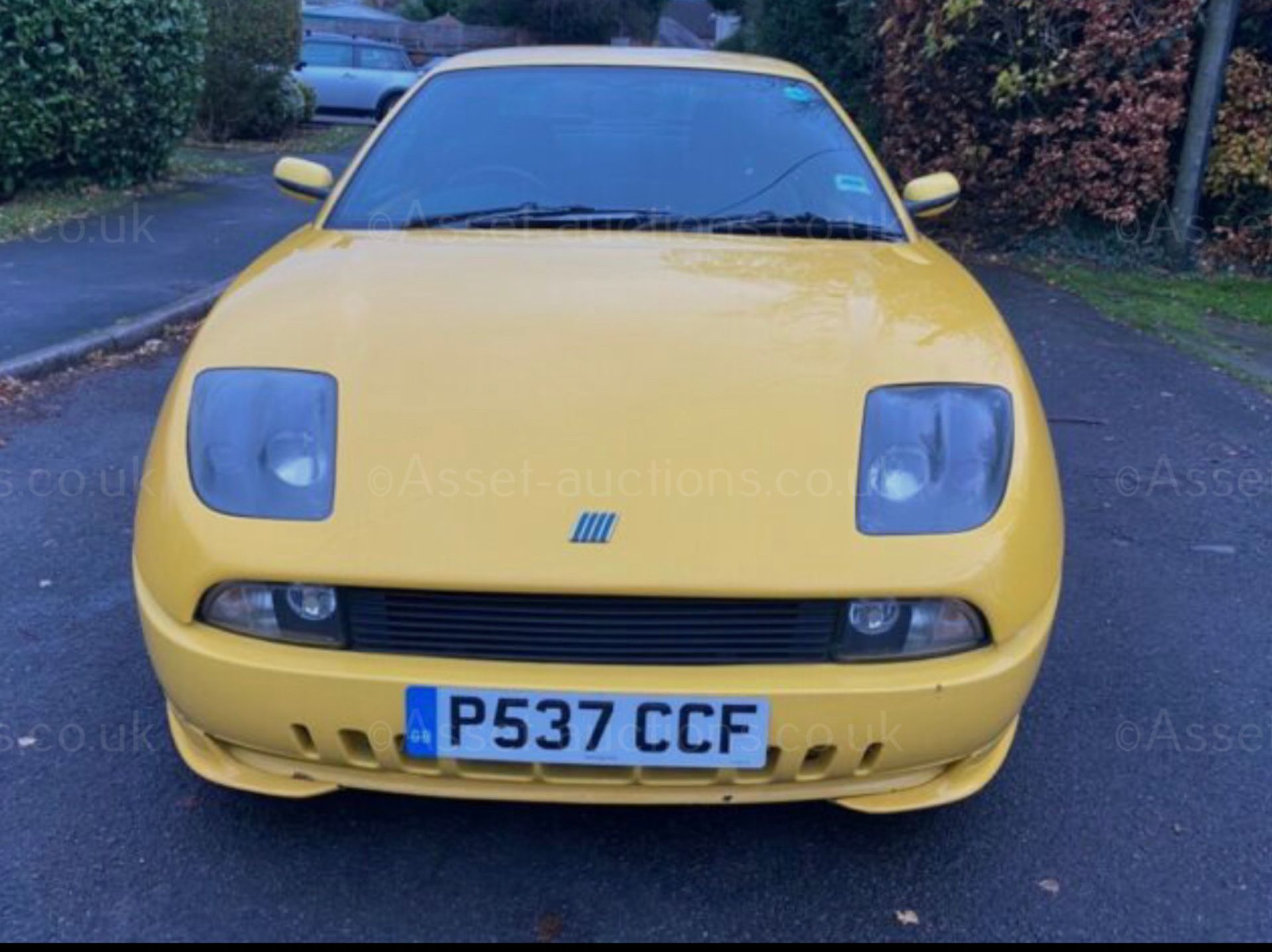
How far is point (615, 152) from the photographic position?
3189 millimetres

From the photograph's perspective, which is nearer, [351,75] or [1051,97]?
[1051,97]

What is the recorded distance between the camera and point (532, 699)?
1.84m

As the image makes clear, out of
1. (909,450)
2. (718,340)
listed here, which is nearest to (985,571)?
(909,450)

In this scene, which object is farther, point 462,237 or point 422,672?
point 462,237

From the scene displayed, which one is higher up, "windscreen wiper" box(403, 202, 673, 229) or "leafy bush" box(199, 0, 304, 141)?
"windscreen wiper" box(403, 202, 673, 229)

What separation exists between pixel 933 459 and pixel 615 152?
5.10 ft

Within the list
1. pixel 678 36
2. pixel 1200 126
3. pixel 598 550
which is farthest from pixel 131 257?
pixel 678 36

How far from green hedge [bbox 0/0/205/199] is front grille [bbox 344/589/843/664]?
27.5ft

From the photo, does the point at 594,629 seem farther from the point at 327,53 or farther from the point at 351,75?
the point at 327,53

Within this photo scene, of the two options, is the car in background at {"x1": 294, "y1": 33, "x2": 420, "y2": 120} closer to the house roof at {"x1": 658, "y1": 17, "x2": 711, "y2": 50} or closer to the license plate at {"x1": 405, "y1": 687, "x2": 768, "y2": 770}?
the license plate at {"x1": 405, "y1": 687, "x2": 768, "y2": 770}

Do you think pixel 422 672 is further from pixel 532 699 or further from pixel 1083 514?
pixel 1083 514

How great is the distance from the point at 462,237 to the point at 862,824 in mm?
1605

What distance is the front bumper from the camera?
1847 millimetres

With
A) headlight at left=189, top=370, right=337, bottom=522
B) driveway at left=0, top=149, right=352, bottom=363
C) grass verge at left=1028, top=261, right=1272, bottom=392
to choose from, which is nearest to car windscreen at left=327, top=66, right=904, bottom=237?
headlight at left=189, top=370, right=337, bottom=522
